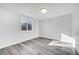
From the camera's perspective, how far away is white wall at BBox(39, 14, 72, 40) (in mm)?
1385

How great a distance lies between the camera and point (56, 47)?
4.43ft

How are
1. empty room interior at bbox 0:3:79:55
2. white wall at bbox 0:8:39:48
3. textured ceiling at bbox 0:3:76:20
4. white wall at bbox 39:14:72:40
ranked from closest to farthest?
1. textured ceiling at bbox 0:3:76:20
2. empty room interior at bbox 0:3:79:55
3. white wall at bbox 39:14:72:40
4. white wall at bbox 0:8:39:48

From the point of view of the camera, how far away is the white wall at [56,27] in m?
1.38

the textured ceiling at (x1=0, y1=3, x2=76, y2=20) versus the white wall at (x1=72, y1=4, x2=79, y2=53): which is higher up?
the textured ceiling at (x1=0, y1=3, x2=76, y2=20)

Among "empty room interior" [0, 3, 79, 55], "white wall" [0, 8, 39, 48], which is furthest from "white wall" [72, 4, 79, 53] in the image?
"white wall" [0, 8, 39, 48]

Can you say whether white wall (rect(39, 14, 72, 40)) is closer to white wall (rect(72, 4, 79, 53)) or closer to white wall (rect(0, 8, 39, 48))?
white wall (rect(72, 4, 79, 53))

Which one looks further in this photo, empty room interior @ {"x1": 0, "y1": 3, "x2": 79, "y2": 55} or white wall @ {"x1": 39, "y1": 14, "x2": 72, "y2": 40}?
white wall @ {"x1": 39, "y1": 14, "x2": 72, "y2": 40}

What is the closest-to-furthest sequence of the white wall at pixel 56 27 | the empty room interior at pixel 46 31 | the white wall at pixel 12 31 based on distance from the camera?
the empty room interior at pixel 46 31 → the white wall at pixel 56 27 → the white wall at pixel 12 31

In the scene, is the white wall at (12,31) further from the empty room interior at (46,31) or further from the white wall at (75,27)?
the white wall at (75,27)

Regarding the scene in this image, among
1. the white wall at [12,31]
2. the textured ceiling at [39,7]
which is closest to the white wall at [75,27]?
the textured ceiling at [39,7]

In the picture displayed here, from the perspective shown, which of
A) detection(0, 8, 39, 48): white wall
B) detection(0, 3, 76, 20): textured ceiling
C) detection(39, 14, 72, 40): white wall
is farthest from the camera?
detection(0, 8, 39, 48): white wall

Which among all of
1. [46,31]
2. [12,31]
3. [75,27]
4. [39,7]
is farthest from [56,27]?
[12,31]

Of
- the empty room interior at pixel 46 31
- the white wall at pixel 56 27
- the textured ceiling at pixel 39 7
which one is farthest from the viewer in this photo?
the white wall at pixel 56 27

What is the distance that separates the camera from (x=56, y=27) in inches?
57.7
